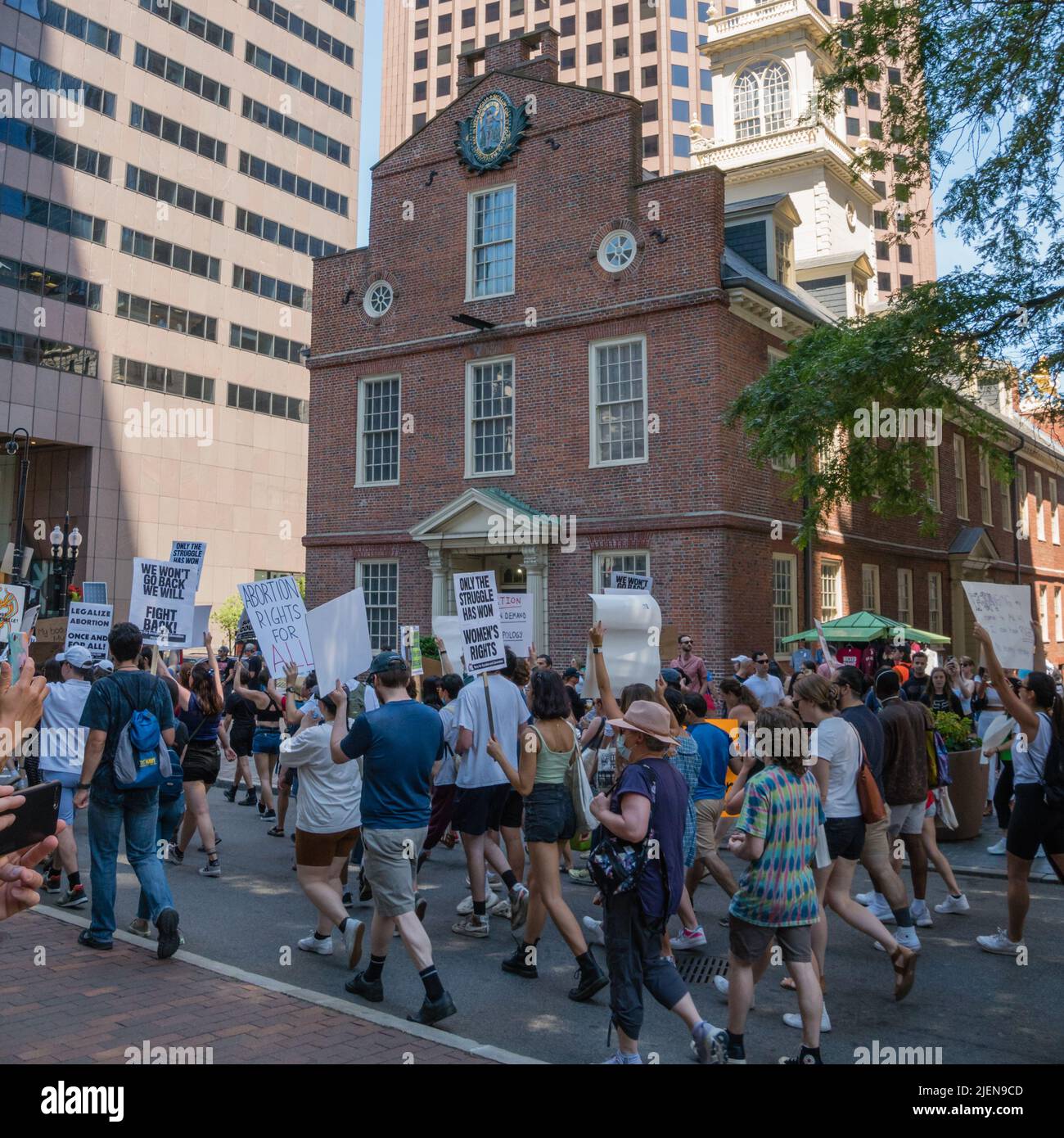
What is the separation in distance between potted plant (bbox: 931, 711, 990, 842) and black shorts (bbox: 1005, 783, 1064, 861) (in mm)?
4466

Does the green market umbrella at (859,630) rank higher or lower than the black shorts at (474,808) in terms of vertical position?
higher

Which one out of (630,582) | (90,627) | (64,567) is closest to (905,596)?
(630,582)

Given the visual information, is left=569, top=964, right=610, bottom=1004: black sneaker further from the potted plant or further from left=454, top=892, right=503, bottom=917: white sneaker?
the potted plant

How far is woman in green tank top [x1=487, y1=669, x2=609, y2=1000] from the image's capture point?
6160mm

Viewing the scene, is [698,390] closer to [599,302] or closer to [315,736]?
[599,302]

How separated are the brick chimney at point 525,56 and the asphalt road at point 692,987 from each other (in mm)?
18848

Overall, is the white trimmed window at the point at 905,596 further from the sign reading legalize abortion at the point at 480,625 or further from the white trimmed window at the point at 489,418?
the sign reading legalize abortion at the point at 480,625

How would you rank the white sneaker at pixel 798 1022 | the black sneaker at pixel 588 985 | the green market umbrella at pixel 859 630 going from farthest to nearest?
the green market umbrella at pixel 859 630 < the black sneaker at pixel 588 985 < the white sneaker at pixel 798 1022

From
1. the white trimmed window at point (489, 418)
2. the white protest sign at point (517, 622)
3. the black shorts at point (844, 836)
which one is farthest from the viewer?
the white trimmed window at point (489, 418)

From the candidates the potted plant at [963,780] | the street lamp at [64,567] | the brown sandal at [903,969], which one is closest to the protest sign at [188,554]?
the brown sandal at [903,969]

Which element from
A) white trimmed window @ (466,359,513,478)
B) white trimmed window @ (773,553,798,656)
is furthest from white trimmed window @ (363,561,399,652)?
white trimmed window @ (773,553,798,656)

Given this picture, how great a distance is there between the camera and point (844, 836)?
623 cm

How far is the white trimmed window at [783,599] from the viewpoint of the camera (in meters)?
20.4
